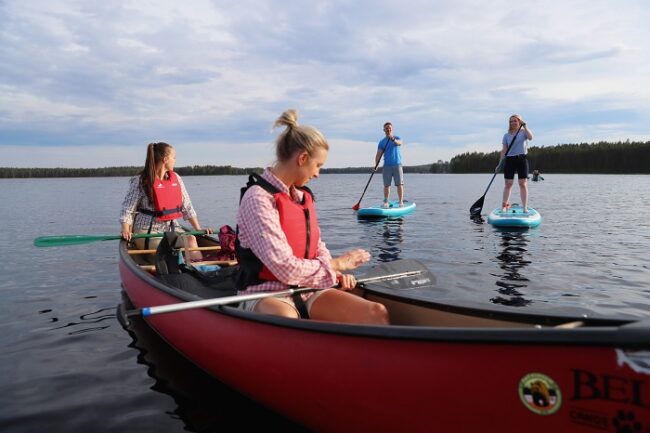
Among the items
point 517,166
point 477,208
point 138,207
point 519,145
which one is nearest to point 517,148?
point 519,145

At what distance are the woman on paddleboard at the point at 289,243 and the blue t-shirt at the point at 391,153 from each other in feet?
36.2

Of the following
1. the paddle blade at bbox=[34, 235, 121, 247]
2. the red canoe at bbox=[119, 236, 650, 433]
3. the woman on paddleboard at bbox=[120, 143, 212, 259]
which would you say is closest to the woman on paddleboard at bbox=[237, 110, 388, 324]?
the red canoe at bbox=[119, 236, 650, 433]

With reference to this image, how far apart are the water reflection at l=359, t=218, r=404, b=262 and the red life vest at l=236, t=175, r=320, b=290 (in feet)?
16.9

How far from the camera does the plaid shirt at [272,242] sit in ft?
10.3

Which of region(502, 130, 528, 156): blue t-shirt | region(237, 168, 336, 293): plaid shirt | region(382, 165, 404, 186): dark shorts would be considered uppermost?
region(502, 130, 528, 156): blue t-shirt

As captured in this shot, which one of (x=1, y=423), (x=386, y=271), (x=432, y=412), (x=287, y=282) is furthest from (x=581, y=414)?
(x=1, y=423)

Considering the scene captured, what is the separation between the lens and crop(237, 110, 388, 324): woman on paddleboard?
315 cm

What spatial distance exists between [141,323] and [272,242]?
3.17 metres

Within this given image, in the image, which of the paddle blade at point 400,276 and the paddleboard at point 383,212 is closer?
the paddle blade at point 400,276

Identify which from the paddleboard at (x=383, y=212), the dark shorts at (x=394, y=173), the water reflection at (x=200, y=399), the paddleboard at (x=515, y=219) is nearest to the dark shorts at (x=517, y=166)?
the paddleboard at (x=515, y=219)

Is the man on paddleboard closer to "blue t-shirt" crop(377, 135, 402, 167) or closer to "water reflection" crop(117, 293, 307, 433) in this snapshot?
"blue t-shirt" crop(377, 135, 402, 167)

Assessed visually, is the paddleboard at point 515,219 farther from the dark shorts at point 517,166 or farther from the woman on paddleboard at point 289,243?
the woman on paddleboard at point 289,243

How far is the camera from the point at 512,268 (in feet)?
23.8

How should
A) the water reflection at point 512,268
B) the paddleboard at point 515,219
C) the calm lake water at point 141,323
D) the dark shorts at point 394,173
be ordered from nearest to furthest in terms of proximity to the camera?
the calm lake water at point 141,323 < the water reflection at point 512,268 < the paddleboard at point 515,219 < the dark shorts at point 394,173
